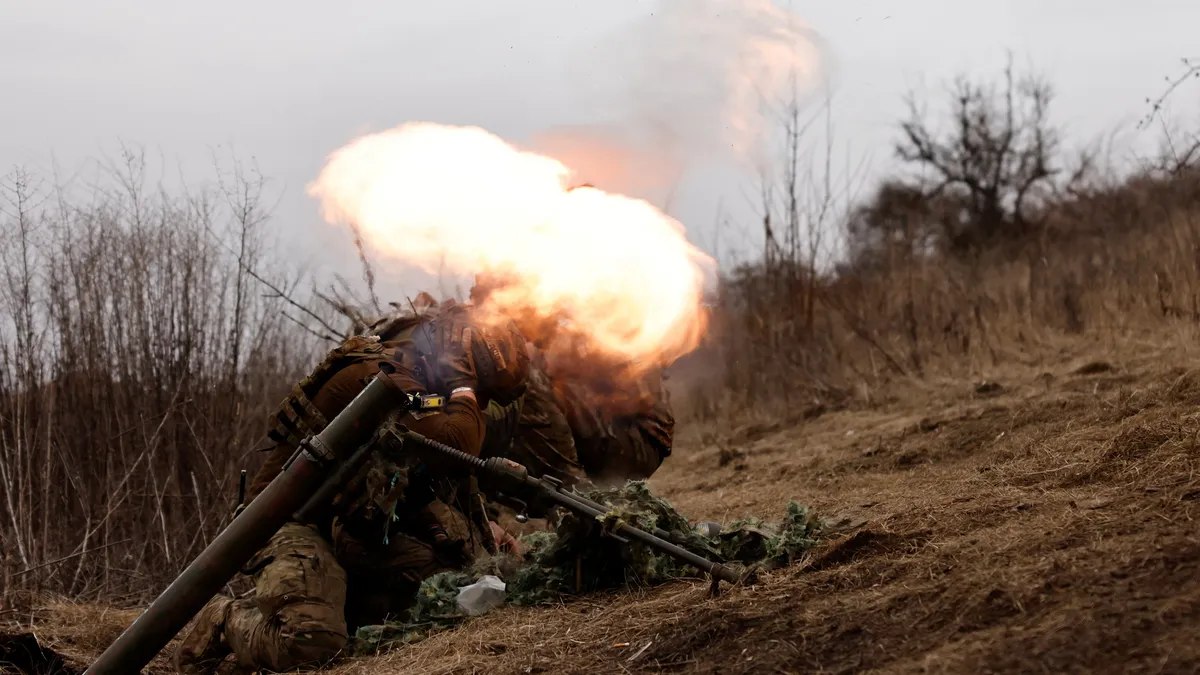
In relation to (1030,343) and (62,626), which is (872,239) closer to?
(1030,343)

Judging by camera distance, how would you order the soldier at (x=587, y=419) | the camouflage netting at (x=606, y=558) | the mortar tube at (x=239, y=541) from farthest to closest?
the soldier at (x=587, y=419)
the camouflage netting at (x=606, y=558)
the mortar tube at (x=239, y=541)

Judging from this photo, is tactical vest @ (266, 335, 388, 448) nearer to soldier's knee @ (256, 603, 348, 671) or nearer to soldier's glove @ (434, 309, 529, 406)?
soldier's glove @ (434, 309, 529, 406)

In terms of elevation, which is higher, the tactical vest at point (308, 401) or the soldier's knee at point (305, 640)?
the tactical vest at point (308, 401)

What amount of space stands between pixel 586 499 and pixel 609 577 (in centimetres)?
44

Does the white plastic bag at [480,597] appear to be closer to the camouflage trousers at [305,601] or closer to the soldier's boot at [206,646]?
the camouflage trousers at [305,601]

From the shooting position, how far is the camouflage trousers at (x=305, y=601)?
4.94 metres

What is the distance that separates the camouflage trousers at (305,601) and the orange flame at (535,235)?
1.51 meters

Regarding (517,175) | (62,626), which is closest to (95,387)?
(62,626)

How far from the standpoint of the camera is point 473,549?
585 centimetres

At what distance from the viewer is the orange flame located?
6.19 meters

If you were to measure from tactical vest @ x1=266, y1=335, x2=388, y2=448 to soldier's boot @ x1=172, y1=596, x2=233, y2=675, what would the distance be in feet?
2.82

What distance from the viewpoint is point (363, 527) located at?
5480 mm

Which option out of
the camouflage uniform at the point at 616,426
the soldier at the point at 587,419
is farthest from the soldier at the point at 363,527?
the camouflage uniform at the point at 616,426

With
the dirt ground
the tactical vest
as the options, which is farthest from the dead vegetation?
the tactical vest
